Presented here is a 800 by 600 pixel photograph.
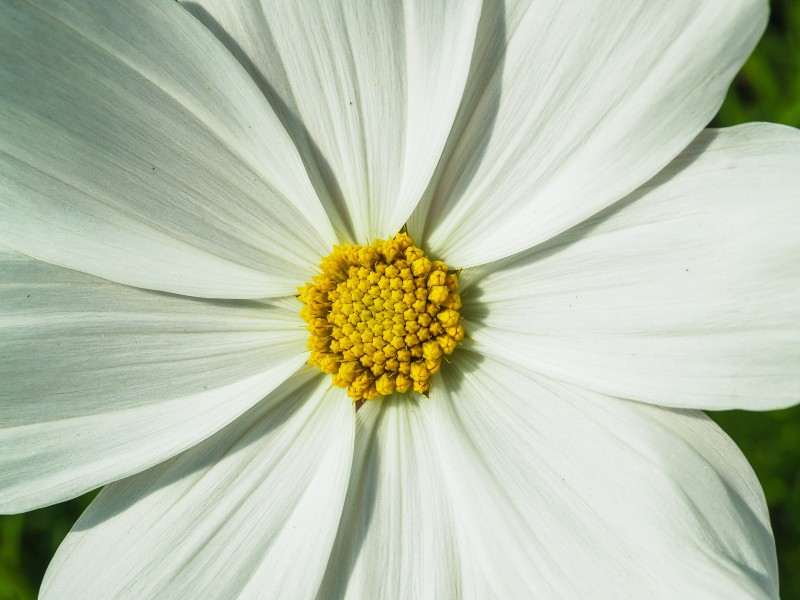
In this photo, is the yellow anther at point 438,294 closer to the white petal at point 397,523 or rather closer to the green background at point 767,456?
the white petal at point 397,523

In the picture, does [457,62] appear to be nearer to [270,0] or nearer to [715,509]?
[270,0]

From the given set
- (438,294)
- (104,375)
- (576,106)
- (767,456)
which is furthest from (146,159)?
(767,456)

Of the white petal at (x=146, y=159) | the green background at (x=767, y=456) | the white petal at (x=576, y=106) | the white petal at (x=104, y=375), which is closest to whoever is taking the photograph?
the white petal at (x=576, y=106)

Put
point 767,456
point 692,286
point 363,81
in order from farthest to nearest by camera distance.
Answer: point 767,456 → point 363,81 → point 692,286

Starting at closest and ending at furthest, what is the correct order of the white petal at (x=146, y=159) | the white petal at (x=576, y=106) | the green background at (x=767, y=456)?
the white petal at (x=576, y=106), the white petal at (x=146, y=159), the green background at (x=767, y=456)

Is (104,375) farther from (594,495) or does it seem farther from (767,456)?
(767,456)

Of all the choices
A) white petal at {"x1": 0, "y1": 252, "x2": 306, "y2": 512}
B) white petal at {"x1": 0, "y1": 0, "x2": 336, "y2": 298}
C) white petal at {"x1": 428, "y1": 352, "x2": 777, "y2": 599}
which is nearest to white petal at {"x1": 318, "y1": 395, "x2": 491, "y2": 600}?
white petal at {"x1": 428, "y1": 352, "x2": 777, "y2": 599}

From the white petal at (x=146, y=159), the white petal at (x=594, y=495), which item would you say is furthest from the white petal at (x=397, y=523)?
the white petal at (x=146, y=159)
